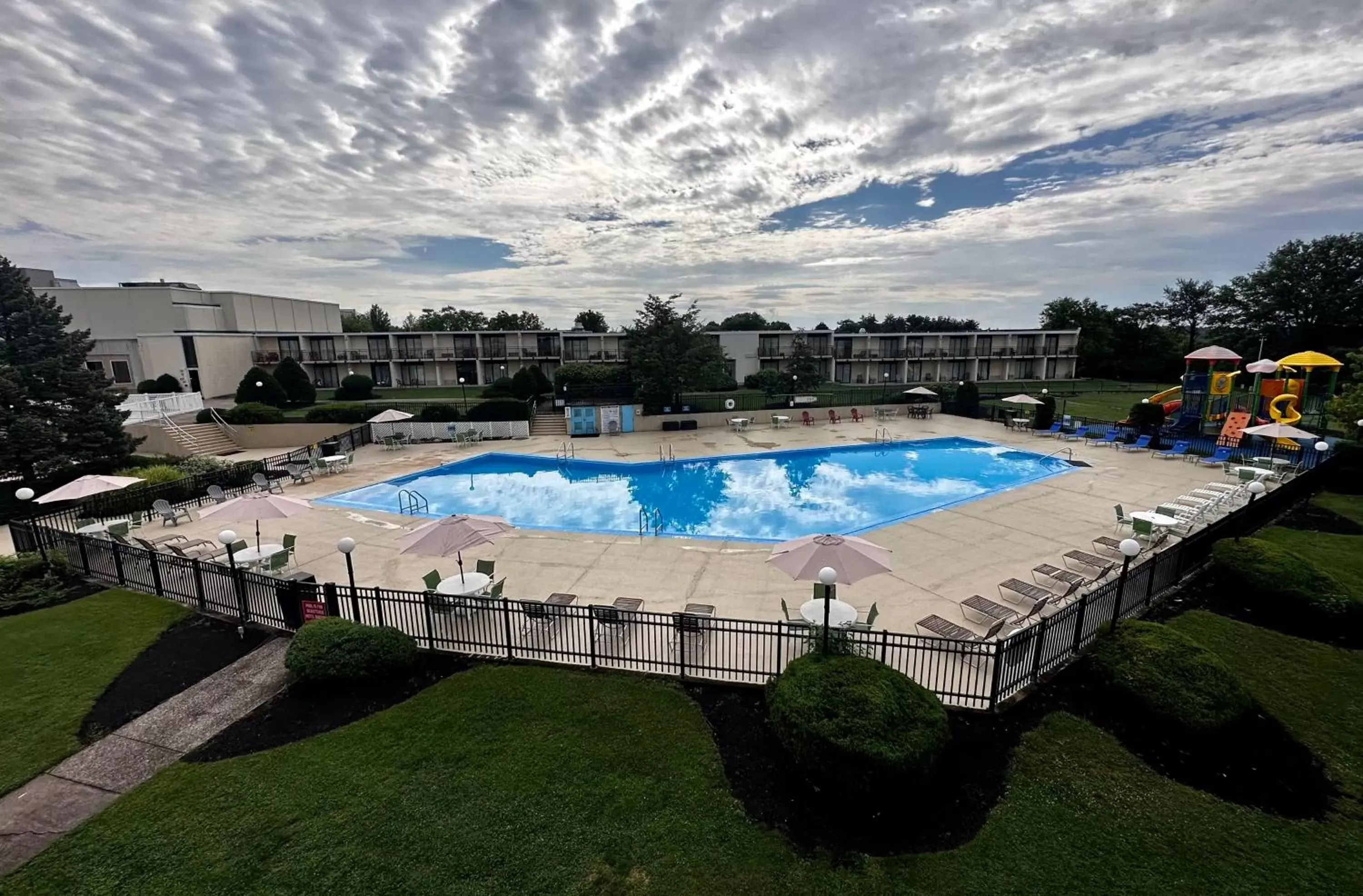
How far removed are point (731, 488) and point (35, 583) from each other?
19.4 meters

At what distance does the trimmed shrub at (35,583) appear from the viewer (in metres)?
11.5

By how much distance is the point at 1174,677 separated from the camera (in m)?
7.52

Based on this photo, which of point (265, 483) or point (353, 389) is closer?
point (265, 483)

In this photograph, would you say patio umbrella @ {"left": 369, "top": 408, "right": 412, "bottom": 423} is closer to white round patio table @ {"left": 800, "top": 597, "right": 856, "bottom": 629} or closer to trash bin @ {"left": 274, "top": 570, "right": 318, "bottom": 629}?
trash bin @ {"left": 274, "top": 570, "right": 318, "bottom": 629}

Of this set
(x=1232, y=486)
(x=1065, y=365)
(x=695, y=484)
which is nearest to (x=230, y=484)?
(x=695, y=484)

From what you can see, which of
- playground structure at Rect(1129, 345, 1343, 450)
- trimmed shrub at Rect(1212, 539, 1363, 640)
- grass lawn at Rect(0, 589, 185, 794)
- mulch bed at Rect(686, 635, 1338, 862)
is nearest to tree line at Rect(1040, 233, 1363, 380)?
playground structure at Rect(1129, 345, 1343, 450)

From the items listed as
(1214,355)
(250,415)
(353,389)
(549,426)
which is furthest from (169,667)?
(353,389)

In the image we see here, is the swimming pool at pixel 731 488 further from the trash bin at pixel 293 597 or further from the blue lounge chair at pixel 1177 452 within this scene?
the trash bin at pixel 293 597

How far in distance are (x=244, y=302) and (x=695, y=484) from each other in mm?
54266

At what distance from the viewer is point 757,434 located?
34.0 meters

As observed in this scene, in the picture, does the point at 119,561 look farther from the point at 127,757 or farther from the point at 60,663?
the point at 127,757

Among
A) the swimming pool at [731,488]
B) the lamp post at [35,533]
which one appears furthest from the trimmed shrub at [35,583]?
the swimming pool at [731,488]

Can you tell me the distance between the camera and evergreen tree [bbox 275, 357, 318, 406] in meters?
38.5

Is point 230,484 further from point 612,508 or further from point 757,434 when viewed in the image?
point 757,434
